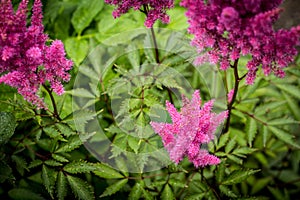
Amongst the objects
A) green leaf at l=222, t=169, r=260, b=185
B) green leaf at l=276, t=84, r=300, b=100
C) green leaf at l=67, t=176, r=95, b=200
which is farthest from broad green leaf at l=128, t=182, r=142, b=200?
green leaf at l=276, t=84, r=300, b=100

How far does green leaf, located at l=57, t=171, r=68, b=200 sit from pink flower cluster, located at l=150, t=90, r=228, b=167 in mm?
623

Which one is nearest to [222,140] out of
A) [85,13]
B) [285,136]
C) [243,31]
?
[285,136]

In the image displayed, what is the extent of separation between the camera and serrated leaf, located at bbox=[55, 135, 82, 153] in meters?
2.06

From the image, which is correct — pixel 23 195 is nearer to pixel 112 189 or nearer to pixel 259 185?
pixel 112 189

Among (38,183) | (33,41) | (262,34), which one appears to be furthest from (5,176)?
(262,34)

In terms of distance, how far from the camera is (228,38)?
69.3 inches

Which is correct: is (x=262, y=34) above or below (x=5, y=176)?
above

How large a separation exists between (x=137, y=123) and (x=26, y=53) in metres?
0.75

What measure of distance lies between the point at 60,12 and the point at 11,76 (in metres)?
1.78

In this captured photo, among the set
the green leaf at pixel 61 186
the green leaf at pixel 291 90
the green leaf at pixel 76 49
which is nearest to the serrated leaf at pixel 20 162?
the green leaf at pixel 61 186

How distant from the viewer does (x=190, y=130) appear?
5.88 feet

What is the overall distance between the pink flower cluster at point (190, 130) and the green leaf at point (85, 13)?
61.6 inches

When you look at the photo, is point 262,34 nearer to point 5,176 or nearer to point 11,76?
point 11,76

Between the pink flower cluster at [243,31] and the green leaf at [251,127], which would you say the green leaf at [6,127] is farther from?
the green leaf at [251,127]
